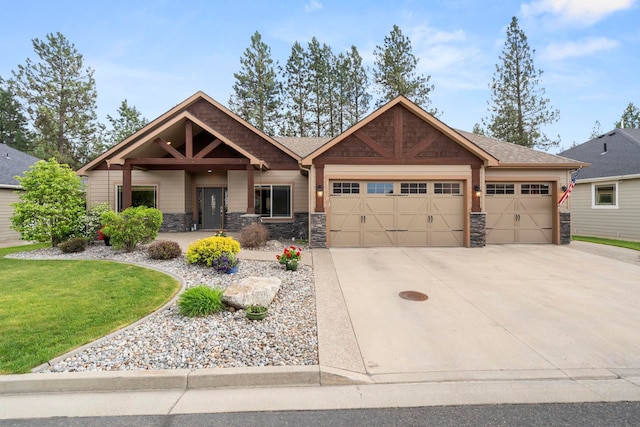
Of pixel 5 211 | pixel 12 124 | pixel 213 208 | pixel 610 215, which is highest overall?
pixel 12 124

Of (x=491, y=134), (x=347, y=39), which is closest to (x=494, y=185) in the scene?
(x=491, y=134)

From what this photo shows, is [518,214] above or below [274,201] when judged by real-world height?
below

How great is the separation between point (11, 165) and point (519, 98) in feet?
113

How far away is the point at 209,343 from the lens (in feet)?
12.2

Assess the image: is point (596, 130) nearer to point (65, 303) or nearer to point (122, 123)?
point (65, 303)

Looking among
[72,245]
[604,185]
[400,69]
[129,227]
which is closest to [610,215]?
[604,185]

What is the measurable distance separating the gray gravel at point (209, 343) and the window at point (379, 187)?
661 cm

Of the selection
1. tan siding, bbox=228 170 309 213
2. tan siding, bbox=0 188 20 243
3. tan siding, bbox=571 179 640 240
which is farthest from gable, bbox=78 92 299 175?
tan siding, bbox=571 179 640 240

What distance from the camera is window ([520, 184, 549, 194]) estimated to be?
12.1 metres

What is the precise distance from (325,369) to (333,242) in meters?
8.02

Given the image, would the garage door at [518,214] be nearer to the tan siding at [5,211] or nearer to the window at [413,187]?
the window at [413,187]

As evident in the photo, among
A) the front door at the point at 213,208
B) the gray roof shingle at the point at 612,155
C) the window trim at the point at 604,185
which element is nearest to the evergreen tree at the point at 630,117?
the gray roof shingle at the point at 612,155

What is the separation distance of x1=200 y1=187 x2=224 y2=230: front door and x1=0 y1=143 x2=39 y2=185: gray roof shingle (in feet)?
27.2

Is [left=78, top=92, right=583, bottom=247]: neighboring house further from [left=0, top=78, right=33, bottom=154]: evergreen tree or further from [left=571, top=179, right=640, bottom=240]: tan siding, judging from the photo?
[left=0, top=78, right=33, bottom=154]: evergreen tree
